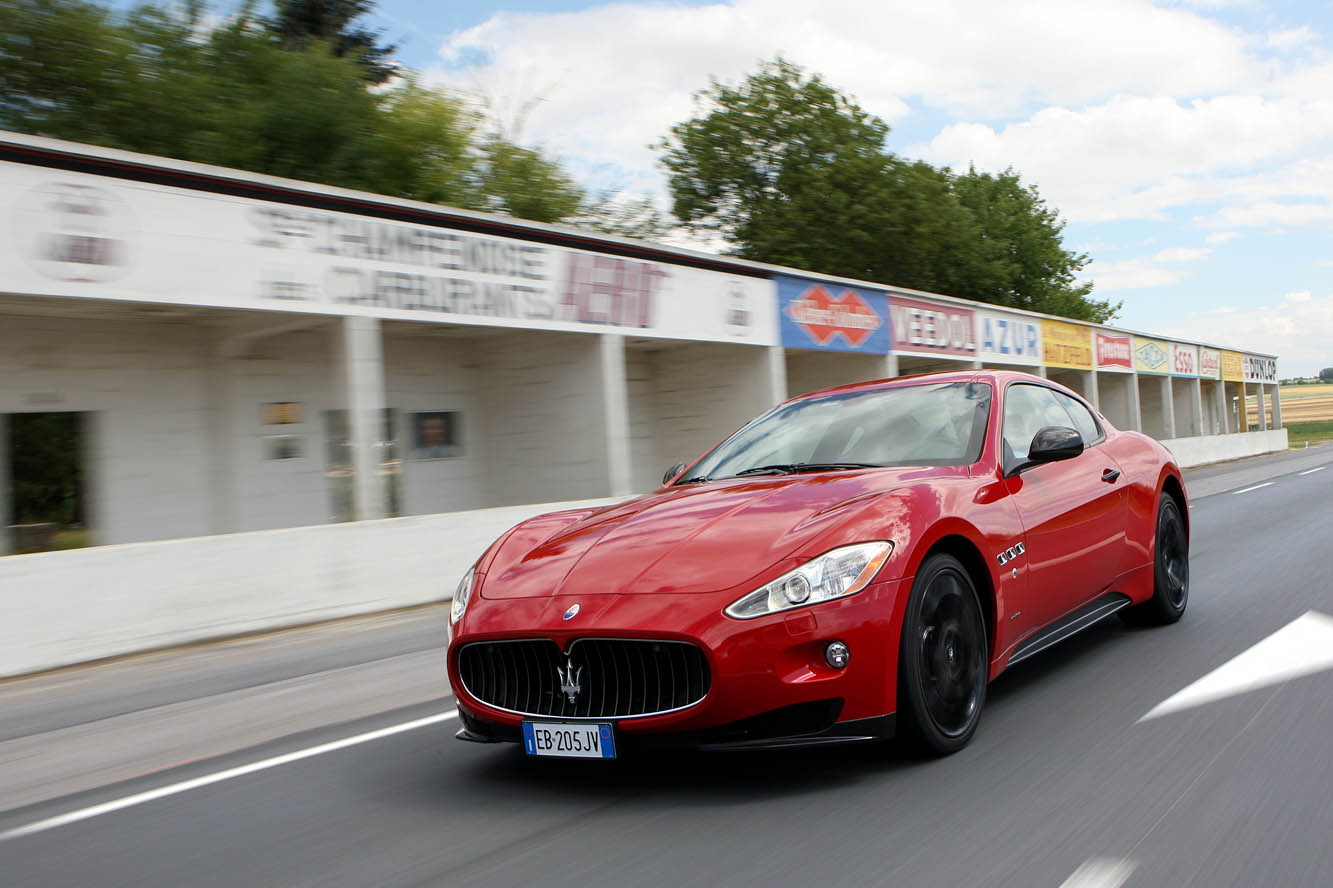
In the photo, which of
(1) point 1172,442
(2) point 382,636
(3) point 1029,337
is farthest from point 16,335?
(1) point 1172,442

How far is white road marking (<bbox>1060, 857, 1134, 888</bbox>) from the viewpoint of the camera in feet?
9.78

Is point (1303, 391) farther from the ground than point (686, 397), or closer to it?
farther from the ground

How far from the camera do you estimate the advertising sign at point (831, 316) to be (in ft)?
70.7

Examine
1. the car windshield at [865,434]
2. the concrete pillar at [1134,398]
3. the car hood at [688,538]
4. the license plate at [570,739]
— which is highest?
the concrete pillar at [1134,398]

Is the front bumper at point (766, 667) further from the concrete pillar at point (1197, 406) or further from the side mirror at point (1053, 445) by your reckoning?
the concrete pillar at point (1197, 406)

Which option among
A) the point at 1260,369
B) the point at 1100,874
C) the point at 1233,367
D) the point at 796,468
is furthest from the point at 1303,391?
the point at 1100,874

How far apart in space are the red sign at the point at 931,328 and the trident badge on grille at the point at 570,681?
72.6 ft

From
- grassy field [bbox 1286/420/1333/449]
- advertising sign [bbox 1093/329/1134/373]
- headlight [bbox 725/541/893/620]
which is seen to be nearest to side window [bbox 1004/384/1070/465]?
headlight [bbox 725/541/893/620]

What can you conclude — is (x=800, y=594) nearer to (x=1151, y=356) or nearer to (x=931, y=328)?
(x=931, y=328)

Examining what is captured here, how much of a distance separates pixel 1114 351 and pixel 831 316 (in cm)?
1929

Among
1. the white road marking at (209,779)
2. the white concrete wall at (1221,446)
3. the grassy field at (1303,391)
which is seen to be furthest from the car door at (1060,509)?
the grassy field at (1303,391)

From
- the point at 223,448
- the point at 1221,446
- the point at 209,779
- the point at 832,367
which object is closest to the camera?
the point at 209,779

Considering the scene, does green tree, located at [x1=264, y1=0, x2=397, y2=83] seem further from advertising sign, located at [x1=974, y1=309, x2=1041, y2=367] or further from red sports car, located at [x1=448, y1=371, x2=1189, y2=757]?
red sports car, located at [x1=448, y1=371, x2=1189, y2=757]

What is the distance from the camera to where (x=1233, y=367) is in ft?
176
